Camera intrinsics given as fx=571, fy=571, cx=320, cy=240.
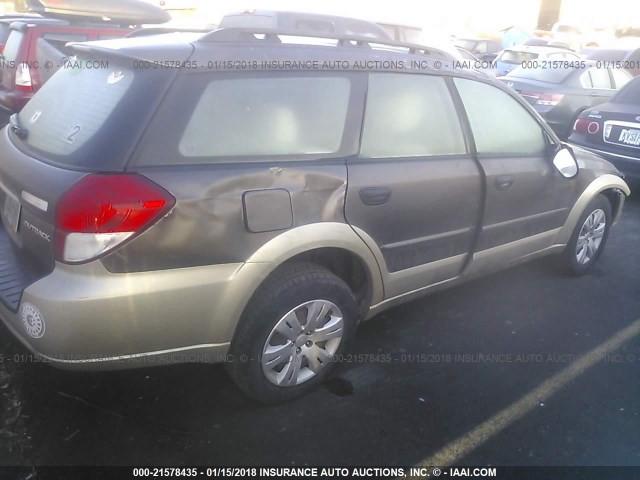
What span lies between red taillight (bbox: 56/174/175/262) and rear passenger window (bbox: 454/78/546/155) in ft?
6.54

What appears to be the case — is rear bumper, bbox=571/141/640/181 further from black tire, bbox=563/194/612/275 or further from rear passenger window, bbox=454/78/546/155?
rear passenger window, bbox=454/78/546/155

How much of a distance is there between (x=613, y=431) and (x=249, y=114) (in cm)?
227

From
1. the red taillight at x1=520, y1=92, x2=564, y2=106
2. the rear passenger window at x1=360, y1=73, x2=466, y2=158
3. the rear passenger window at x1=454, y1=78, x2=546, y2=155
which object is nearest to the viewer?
the rear passenger window at x1=360, y1=73, x2=466, y2=158

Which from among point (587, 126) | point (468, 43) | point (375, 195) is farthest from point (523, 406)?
point (468, 43)

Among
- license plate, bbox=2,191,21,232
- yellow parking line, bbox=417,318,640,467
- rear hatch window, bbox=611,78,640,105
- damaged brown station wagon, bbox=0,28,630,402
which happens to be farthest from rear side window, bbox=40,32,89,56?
rear hatch window, bbox=611,78,640,105

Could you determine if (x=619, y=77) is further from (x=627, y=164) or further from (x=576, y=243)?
A: (x=576, y=243)

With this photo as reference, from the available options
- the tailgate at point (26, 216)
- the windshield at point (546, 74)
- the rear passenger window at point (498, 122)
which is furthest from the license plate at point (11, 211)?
the windshield at point (546, 74)

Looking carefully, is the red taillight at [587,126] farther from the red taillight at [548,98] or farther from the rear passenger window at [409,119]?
the rear passenger window at [409,119]

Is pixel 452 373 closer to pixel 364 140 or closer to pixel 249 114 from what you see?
pixel 364 140

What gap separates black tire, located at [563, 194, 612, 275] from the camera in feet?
14.0

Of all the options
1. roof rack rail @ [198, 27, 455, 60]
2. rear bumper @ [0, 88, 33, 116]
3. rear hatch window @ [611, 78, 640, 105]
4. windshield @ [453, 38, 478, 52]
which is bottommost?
windshield @ [453, 38, 478, 52]

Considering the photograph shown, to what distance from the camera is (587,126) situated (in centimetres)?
Result: 661

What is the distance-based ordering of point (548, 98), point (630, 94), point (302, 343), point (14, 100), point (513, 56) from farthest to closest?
Answer: point (513, 56) < point (548, 98) < point (630, 94) < point (14, 100) < point (302, 343)

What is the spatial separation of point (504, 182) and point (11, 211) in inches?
104
